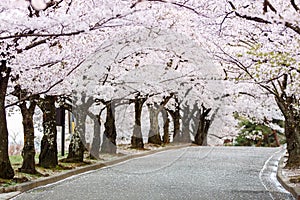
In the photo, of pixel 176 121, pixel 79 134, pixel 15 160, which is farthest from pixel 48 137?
pixel 176 121

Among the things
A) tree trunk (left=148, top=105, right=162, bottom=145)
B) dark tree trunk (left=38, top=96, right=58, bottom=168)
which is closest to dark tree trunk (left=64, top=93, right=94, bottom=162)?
dark tree trunk (left=38, top=96, right=58, bottom=168)

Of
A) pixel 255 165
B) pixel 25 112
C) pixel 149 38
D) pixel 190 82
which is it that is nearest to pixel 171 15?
pixel 149 38

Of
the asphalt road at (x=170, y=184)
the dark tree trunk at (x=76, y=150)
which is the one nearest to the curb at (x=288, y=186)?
the asphalt road at (x=170, y=184)

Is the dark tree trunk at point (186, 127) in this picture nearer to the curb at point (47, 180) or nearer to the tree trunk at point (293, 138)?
the curb at point (47, 180)

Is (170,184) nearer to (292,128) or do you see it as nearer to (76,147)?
(292,128)

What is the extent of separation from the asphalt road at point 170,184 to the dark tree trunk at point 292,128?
92 centimetres

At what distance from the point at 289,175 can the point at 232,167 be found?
3.82 meters

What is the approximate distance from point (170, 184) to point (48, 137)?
19.2 ft

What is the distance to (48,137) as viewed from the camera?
63.2 ft

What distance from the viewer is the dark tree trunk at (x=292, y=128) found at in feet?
66.0

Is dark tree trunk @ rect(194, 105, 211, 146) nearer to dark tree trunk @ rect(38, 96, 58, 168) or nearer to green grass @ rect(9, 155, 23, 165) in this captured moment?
green grass @ rect(9, 155, 23, 165)

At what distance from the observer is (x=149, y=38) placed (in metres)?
24.5

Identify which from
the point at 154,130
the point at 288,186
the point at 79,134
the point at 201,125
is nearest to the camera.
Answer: the point at 288,186

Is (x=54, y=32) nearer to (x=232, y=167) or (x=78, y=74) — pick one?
(x=78, y=74)
